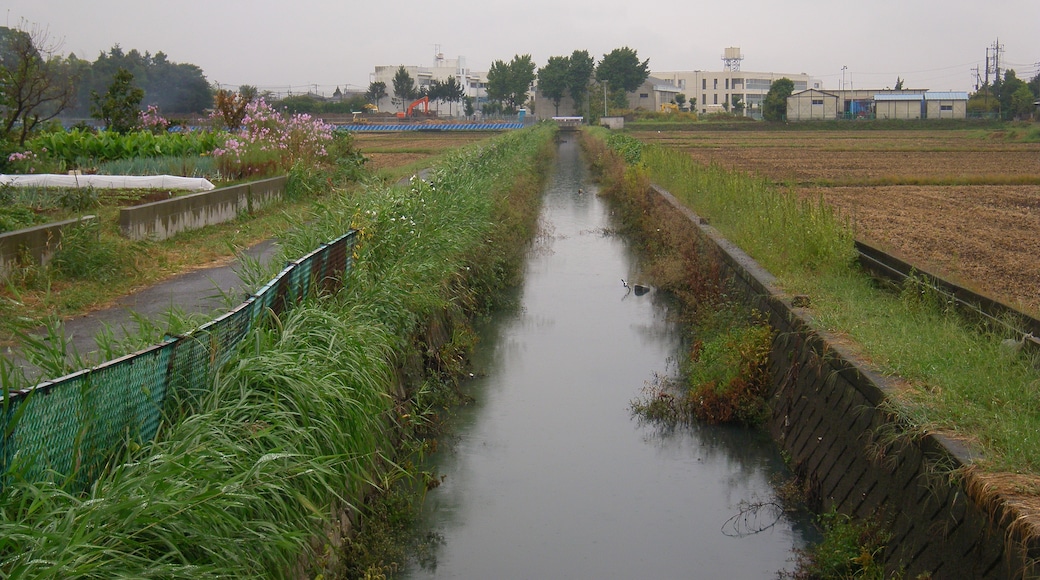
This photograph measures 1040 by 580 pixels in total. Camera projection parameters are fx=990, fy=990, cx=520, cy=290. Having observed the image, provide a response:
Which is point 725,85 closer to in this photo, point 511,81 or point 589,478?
point 511,81

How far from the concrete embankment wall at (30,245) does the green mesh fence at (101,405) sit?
13.6 feet

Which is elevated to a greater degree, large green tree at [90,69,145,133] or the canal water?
large green tree at [90,69,145,133]

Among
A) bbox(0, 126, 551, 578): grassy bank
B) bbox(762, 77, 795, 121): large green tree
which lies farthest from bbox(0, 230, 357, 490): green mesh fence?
bbox(762, 77, 795, 121): large green tree

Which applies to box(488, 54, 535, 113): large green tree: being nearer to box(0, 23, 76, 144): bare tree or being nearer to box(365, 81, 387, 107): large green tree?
box(365, 81, 387, 107): large green tree

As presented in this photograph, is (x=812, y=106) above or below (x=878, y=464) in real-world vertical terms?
above

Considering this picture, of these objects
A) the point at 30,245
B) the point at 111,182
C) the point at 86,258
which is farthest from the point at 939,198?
the point at 30,245

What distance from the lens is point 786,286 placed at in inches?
353

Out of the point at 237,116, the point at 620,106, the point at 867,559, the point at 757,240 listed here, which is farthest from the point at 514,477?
the point at 620,106

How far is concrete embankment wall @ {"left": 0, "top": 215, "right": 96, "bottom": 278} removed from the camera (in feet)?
27.5

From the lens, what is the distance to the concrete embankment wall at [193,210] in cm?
1106

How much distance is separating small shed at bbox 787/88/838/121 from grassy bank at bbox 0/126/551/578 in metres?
82.9

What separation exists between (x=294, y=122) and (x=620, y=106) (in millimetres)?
98738

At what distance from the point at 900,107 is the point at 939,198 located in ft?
232

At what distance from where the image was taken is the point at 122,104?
22.1 metres
